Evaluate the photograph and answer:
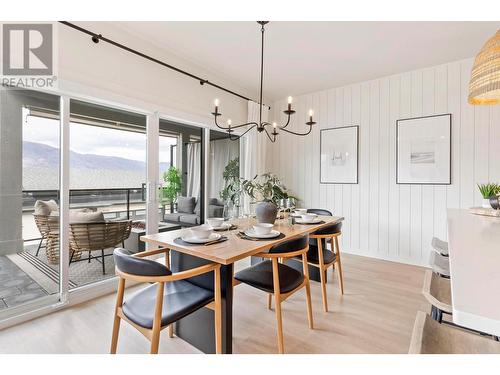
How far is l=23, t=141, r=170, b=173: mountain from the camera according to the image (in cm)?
232

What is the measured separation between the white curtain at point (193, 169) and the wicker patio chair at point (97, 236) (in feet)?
3.29

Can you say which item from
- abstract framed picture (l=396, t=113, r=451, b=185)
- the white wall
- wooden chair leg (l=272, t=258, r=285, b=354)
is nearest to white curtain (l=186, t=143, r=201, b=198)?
the white wall

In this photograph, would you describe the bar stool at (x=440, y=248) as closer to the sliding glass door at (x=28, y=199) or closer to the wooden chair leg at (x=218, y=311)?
the wooden chair leg at (x=218, y=311)

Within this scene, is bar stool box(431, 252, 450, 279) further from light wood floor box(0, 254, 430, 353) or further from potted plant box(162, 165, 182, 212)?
potted plant box(162, 165, 182, 212)

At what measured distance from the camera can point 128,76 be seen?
9.25 ft

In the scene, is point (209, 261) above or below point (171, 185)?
below

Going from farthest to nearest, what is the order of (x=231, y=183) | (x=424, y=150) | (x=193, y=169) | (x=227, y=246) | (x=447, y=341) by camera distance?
(x=231, y=183)
(x=193, y=169)
(x=424, y=150)
(x=227, y=246)
(x=447, y=341)

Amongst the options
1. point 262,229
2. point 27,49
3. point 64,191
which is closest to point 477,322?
point 262,229

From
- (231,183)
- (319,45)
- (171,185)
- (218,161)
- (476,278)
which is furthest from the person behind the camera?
(231,183)

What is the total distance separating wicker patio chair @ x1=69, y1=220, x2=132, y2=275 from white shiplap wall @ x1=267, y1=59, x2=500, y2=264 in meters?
2.95

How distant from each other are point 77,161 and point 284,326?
8.15 ft

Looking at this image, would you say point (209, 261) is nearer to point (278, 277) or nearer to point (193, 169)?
point (278, 277)
